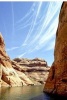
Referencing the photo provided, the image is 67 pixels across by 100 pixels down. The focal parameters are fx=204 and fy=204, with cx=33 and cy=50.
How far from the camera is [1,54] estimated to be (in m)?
140

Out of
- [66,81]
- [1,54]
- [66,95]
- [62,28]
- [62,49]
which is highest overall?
[1,54]

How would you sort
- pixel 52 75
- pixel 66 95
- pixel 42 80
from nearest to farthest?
pixel 66 95 → pixel 52 75 → pixel 42 80

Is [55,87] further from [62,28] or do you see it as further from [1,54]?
[1,54]

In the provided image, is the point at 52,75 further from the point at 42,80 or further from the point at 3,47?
the point at 42,80

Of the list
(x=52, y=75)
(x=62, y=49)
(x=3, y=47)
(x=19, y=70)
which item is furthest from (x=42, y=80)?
(x=62, y=49)

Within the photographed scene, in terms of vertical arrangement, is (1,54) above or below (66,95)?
above

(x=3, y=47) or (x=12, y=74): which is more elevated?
(x=3, y=47)

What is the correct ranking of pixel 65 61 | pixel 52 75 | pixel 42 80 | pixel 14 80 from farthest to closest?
pixel 42 80, pixel 14 80, pixel 52 75, pixel 65 61

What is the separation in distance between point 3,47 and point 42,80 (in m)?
64.9

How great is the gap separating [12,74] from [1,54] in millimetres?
17984

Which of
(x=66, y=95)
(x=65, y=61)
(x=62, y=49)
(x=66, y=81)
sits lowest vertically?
(x=66, y=95)

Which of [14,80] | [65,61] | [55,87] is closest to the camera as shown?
[65,61]

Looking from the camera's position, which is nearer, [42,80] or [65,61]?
[65,61]

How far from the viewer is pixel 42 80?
195875 millimetres
